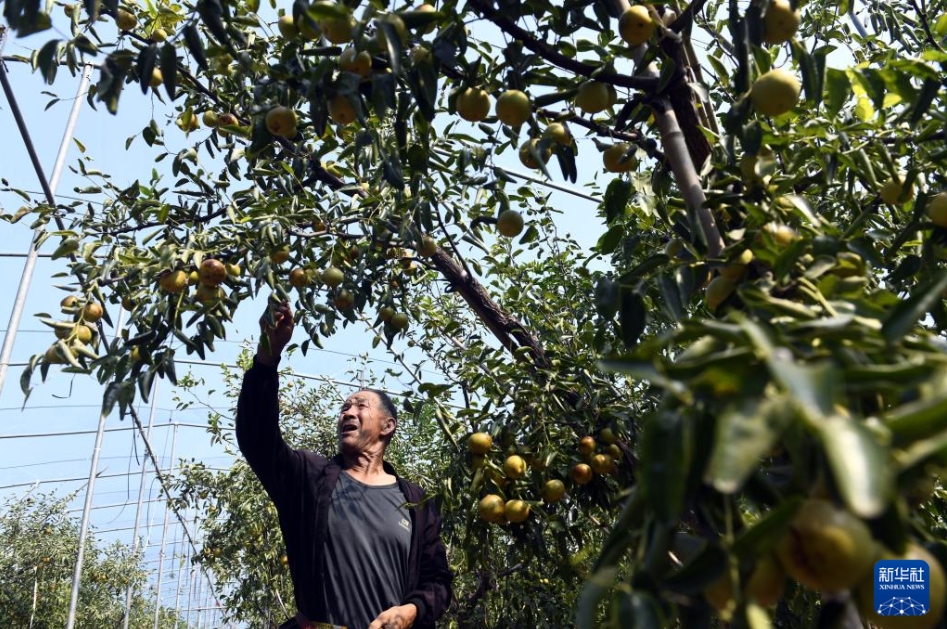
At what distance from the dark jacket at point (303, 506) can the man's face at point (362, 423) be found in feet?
0.39

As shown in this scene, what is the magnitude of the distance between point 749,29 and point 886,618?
0.97 meters

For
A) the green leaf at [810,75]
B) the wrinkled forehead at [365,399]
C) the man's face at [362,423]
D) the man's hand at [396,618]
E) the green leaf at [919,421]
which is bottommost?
the man's hand at [396,618]

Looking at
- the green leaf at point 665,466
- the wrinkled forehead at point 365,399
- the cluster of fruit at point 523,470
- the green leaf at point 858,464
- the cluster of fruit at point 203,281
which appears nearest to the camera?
the green leaf at point 858,464

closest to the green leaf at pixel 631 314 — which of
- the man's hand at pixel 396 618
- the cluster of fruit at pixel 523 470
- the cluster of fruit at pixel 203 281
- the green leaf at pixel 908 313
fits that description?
the green leaf at pixel 908 313

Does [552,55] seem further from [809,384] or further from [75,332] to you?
[75,332]

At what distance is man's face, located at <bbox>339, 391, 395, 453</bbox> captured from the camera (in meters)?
2.84

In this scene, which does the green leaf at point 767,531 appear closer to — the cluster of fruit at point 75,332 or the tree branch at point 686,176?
the tree branch at point 686,176

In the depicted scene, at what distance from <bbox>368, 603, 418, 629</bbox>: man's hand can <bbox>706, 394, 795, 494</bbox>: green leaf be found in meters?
2.01

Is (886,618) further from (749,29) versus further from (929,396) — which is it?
(749,29)

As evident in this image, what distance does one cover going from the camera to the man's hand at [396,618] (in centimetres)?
228

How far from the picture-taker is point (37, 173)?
4777mm

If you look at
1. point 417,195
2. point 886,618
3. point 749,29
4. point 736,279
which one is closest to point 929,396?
point 886,618

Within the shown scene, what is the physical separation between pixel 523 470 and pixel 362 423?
965mm

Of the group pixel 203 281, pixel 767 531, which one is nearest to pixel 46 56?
pixel 203 281
